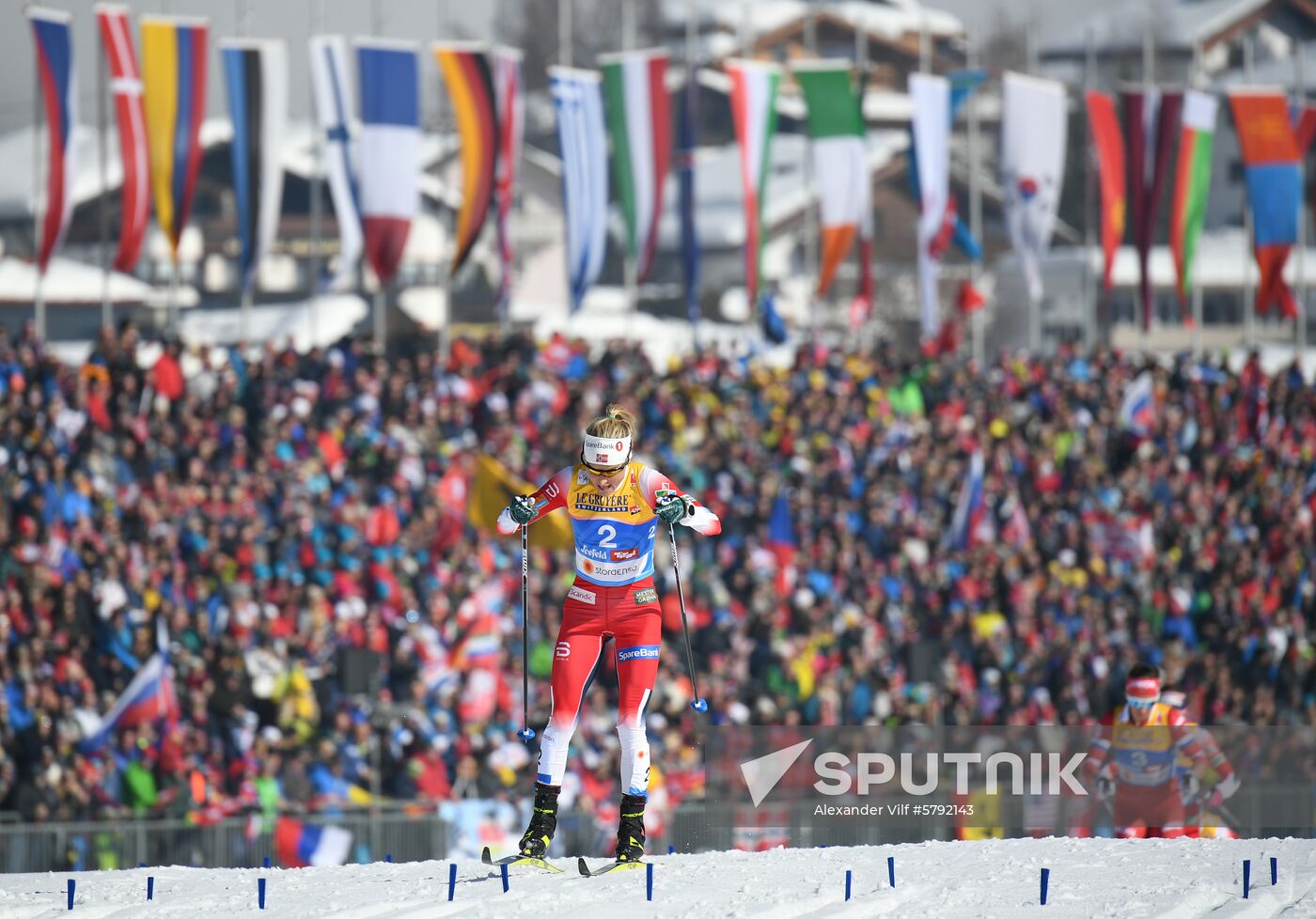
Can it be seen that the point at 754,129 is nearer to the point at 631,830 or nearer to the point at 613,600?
the point at 613,600

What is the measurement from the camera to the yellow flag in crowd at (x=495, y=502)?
17984mm

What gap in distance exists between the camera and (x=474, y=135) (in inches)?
950

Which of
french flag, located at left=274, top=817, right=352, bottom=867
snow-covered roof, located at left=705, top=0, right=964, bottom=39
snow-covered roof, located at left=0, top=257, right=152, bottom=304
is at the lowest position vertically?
french flag, located at left=274, top=817, right=352, bottom=867

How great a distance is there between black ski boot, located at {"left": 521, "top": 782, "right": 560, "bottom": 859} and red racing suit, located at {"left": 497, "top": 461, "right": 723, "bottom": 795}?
59 mm

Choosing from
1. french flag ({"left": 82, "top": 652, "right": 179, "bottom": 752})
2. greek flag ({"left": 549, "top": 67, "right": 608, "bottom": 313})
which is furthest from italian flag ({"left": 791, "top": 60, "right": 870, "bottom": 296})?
french flag ({"left": 82, "top": 652, "right": 179, "bottom": 752})

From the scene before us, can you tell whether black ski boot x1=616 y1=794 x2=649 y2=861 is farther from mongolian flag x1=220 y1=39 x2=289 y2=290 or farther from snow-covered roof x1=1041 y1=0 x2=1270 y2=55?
snow-covered roof x1=1041 y1=0 x2=1270 y2=55

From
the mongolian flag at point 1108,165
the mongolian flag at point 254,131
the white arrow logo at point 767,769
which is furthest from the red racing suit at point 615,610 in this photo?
the mongolian flag at point 1108,165

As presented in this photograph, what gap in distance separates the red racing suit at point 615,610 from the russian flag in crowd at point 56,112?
13884 millimetres

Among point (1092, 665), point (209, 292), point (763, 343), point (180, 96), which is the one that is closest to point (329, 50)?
point (180, 96)

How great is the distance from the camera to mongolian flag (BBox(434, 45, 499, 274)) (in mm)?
23938

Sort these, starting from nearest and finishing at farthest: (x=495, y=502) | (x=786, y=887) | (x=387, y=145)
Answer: (x=786, y=887) → (x=495, y=502) → (x=387, y=145)

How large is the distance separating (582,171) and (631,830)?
15.9 m

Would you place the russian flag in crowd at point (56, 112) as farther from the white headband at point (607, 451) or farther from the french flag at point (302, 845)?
the white headband at point (607, 451)

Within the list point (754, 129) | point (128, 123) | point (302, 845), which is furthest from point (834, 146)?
point (302, 845)
